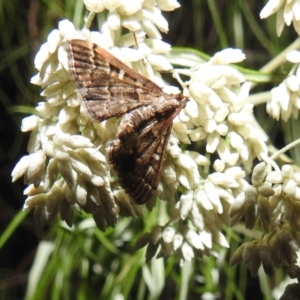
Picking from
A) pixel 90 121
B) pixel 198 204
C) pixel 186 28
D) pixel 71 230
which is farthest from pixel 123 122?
pixel 186 28

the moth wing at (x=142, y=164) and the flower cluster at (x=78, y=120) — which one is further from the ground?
the flower cluster at (x=78, y=120)

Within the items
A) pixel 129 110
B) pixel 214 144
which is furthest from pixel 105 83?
pixel 214 144

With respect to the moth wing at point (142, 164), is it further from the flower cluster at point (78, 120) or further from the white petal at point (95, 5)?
the white petal at point (95, 5)

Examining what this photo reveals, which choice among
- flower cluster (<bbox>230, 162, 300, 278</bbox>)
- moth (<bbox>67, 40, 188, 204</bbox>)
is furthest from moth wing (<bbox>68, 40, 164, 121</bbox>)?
flower cluster (<bbox>230, 162, 300, 278</bbox>)

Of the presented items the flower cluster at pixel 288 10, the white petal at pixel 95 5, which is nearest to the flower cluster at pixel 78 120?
the white petal at pixel 95 5

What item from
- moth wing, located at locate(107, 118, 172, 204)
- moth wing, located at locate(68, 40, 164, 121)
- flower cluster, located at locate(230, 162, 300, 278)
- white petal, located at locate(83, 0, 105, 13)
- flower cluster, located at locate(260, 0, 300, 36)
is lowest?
flower cluster, located at locate(230, 162, 300, 278)

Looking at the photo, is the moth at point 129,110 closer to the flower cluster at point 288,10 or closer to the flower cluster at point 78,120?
the flower cluster at point 78,120

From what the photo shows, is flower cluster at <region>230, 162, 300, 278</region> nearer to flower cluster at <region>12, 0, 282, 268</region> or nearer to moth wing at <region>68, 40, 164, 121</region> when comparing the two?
flower cluster at <region>12, 0, 282, 268</region>

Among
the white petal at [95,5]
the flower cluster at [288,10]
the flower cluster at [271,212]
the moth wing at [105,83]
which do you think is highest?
the white petal at [95,5]
